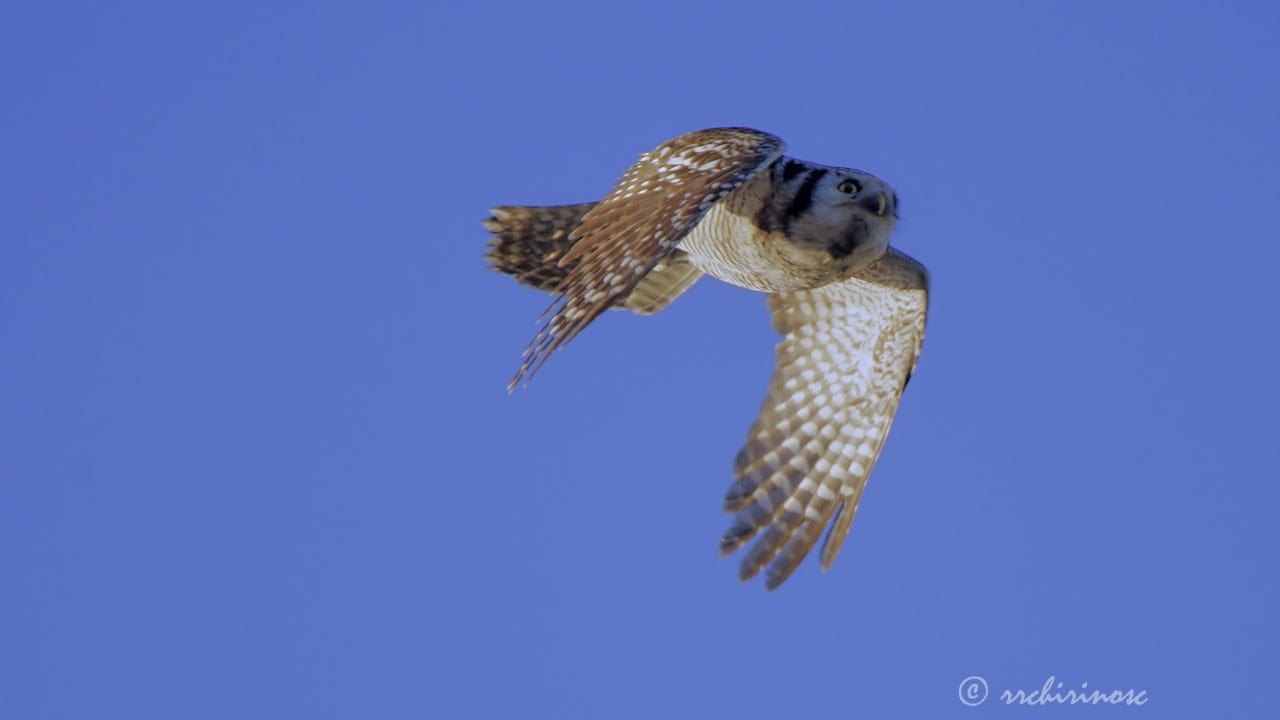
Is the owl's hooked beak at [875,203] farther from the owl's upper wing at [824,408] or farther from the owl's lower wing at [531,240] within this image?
the owl's lower wing at [531,240]

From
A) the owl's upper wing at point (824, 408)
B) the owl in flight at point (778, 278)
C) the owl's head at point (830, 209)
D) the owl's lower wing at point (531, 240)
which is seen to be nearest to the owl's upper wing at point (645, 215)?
the owl in flight at point (778, 278)

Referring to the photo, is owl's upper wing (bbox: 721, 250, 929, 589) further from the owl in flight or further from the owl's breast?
the owl's breast

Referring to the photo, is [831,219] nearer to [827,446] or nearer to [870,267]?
[870,267]

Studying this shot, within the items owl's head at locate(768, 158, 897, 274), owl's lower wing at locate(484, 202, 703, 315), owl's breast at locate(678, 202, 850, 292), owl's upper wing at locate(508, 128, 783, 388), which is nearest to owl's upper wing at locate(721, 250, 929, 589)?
owl's breast at locate(678, 202, 850, 292)

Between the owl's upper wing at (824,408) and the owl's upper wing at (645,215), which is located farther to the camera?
the owl's upper wing at (824,408)

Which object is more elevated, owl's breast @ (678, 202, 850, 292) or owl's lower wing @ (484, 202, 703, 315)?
owl's breast @ (678, 202, 850, 292)

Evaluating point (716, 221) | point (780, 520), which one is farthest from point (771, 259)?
point (780, 520)

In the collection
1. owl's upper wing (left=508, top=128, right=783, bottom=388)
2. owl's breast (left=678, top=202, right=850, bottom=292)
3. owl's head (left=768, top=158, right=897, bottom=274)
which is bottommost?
owl's upper wing (left=508, top=128, right=783, bottom=388)
